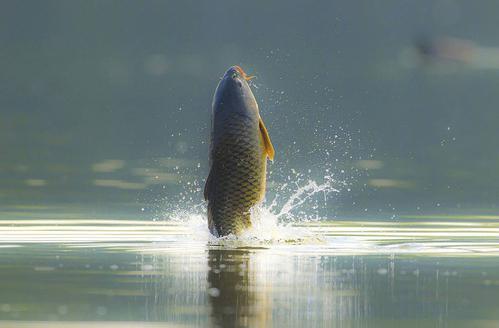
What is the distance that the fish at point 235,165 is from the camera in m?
12.6

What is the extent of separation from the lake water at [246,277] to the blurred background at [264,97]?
369cm

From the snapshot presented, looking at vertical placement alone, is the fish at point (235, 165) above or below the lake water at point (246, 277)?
above

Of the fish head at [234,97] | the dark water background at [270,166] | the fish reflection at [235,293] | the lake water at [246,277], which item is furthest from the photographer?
the fish head at [234,97]

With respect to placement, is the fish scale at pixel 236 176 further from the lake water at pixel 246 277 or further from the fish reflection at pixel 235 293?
the fish reflection at pixel 235 293

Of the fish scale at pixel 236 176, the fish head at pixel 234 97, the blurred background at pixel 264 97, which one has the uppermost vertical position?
the blurred background at pixel 264 97

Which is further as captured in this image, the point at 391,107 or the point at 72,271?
the point at 391,107

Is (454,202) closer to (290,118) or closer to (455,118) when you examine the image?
(290,118)

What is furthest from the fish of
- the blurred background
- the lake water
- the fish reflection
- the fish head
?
the blurred background

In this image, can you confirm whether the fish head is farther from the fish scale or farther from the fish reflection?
the fish reflection

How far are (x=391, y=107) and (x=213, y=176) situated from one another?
110 feet

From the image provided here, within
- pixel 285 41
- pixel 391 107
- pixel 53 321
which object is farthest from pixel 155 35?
pixel 53 321

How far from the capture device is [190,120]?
44094mm

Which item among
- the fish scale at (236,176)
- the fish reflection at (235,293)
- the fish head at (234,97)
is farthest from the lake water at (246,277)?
the fish head at (234,97)

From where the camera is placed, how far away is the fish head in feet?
41.8
